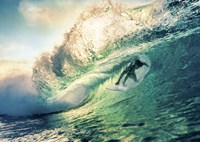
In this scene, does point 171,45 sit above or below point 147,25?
Result: below

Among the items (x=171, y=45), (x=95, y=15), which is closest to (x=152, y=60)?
(x=171, y=45)

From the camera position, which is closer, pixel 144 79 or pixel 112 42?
pixel 144 79

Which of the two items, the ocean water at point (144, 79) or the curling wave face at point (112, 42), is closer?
the ocean water at point (144, 79)

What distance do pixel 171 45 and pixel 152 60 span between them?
3440mm

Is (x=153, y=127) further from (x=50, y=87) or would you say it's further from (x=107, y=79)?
(x=50, y=87)

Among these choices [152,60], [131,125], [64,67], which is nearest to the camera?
[131,125]

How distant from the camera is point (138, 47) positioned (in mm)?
30703

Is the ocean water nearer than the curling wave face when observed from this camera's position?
Yes

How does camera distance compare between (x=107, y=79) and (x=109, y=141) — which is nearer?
(x=109, y=141)

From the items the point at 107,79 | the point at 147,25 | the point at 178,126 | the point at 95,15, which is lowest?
the point at 178,126

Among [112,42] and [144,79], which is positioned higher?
[112,42]

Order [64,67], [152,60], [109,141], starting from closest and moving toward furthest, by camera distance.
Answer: [109,141]
[152,60]
[64,67]

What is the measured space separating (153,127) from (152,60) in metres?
19.4

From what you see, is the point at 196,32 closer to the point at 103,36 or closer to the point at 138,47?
the point at 138,47
